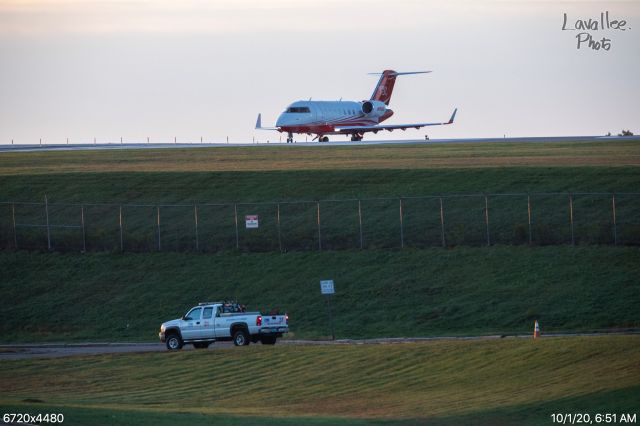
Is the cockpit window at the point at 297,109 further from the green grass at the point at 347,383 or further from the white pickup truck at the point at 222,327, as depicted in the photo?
the green grass at the point at 347,383

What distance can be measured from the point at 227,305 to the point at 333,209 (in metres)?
17.0

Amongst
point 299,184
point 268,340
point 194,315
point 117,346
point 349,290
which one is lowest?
point 117,346

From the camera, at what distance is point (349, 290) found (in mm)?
43094

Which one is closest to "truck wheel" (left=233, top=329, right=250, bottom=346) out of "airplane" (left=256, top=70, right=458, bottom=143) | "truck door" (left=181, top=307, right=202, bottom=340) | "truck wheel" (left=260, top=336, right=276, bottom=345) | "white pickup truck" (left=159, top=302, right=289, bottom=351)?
"white pickup truck" (left=159, top=302, right=289, bottom=351)

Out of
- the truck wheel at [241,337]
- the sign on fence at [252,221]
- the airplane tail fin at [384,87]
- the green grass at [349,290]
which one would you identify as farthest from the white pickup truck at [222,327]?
the airplane tail fin at [384,87]

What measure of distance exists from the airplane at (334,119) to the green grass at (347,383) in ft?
159

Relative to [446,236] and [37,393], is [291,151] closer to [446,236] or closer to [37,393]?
[446,236]

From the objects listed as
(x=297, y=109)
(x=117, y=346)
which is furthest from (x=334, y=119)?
(x=117, y=346)

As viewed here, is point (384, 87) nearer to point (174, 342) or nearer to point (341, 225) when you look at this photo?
point (341, 225)

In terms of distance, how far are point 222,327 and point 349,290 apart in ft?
26.1

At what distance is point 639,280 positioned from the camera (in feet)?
131

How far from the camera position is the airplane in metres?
81.6

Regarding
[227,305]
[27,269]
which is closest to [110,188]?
[27,269]

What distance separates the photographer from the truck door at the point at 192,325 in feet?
121
